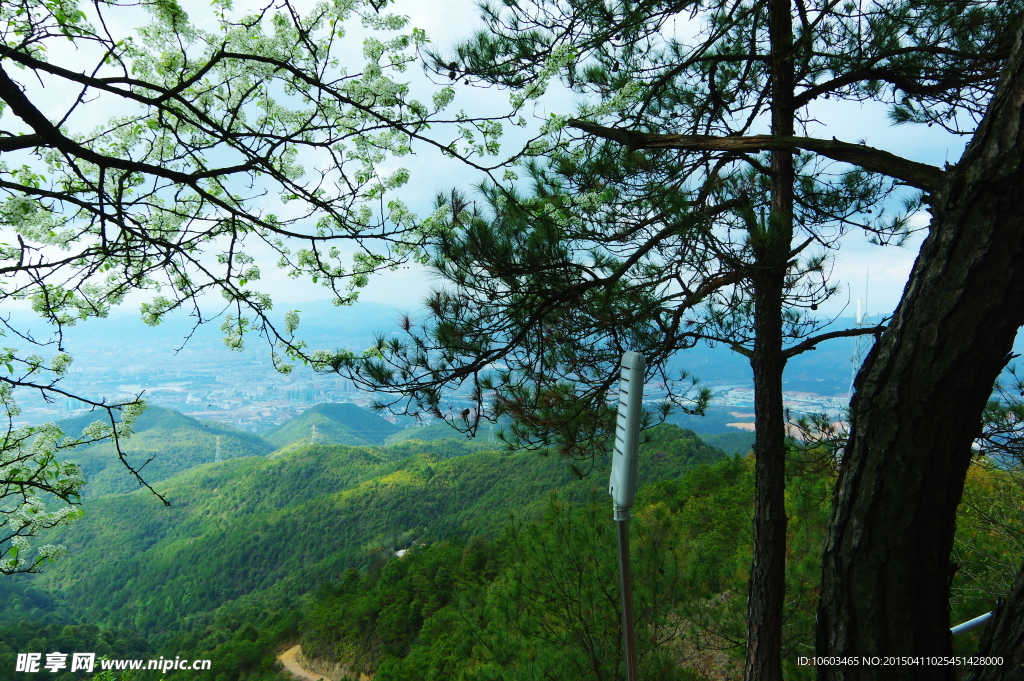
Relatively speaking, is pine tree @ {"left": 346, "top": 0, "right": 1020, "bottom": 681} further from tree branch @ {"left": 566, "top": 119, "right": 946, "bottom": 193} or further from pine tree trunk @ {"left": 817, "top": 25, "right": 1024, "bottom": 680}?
pine tree trunk @ {"left": 817, "top": 25, "right": 1024, "bottom": 680}

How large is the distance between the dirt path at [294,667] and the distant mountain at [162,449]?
2200cm

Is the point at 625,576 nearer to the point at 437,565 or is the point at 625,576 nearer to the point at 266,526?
the point at 437,565

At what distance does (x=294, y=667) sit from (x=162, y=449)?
27720 mm

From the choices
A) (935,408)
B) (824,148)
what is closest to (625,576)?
(935,408)

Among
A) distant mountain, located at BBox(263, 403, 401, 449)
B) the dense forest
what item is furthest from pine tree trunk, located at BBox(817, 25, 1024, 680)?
distant mountain, located at BBox(263, 403, 401, 449)

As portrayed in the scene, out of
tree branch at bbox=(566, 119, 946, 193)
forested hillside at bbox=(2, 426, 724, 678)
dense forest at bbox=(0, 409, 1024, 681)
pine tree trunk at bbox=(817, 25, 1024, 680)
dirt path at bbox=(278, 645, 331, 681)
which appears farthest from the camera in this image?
forested hillside at bbox=(2, 426, 724, 678)

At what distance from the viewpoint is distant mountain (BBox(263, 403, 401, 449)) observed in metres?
50.9

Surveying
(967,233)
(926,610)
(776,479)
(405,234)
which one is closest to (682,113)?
Answer: (405,234)

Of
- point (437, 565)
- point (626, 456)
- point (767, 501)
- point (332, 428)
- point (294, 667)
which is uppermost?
point (626, 456)


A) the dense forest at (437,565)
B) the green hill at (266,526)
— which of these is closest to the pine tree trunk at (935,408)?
the dense forest at (437,565)

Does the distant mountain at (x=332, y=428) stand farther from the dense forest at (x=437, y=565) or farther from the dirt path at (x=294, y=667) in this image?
the dirt path at (x=294, y=667)

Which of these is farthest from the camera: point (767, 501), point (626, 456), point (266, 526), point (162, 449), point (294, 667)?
point (162, 449)

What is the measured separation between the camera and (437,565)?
15578 millimetres

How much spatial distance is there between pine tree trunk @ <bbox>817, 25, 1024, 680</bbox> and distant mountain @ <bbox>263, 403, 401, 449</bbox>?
169ft
